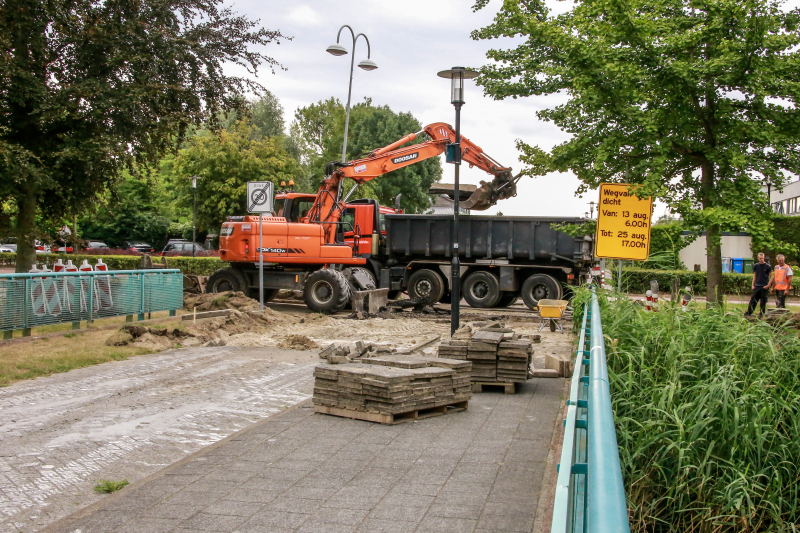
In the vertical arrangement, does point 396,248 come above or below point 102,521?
above

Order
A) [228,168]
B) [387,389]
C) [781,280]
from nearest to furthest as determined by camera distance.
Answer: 1. [387,389]
2. [781,280]
3. [228,168]

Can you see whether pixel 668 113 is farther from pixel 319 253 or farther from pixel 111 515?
pixel 319 253

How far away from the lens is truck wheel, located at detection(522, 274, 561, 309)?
68.1ft

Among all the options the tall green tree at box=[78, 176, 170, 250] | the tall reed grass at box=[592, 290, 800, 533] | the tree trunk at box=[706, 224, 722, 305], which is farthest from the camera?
the tall green tree at box=[78, 176, 170, 250]

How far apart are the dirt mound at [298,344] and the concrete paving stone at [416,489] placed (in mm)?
8032

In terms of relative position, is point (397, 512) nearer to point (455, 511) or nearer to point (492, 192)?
point (455, 511)

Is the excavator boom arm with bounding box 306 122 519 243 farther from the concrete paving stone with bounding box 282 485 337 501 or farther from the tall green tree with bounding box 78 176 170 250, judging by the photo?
the tall green tree with bounding box 78 176 170 250

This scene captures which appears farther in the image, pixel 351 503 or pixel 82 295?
pixel 82 295

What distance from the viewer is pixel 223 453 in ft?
20.7

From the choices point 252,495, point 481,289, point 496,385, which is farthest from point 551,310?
point 252,495

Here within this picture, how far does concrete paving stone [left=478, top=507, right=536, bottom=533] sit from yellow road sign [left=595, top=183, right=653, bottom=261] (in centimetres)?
698

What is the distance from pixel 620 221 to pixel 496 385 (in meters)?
3.76

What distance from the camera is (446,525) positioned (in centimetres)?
466

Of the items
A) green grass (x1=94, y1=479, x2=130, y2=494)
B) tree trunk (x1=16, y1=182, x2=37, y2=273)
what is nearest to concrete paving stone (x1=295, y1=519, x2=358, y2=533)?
green grass (x1=94, y1=479, x2=130, y2=494)
